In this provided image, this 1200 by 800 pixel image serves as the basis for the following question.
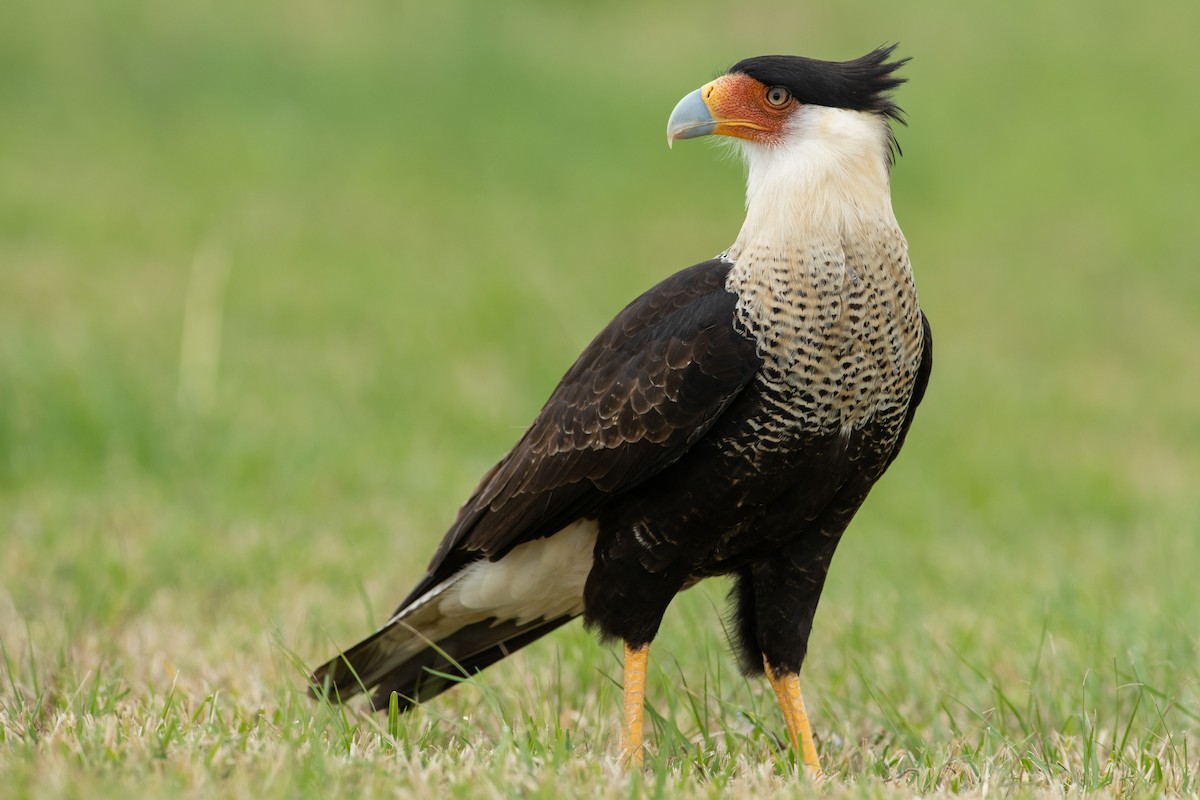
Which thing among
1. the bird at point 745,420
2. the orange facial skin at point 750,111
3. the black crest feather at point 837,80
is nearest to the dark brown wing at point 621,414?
the bird at point 745,420

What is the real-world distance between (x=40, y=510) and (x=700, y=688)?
3.13m

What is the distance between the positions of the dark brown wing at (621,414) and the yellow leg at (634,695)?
363mm

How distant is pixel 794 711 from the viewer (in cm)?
342

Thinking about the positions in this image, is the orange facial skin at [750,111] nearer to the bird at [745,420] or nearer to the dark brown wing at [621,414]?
the bird at [745,420]

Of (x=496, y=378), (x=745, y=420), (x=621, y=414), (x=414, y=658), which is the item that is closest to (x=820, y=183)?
(x=745, y=420)

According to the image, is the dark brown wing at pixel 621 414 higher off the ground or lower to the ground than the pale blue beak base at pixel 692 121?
lower

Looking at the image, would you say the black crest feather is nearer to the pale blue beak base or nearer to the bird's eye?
the bird's eye

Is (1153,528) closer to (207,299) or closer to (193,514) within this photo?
(193,514)

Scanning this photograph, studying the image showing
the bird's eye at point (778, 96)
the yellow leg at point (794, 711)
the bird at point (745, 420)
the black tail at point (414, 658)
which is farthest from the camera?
the black tail at point (414, 658)

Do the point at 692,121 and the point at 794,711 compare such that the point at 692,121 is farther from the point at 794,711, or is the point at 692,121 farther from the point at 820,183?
the point at 794,711

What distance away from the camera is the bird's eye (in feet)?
11.0

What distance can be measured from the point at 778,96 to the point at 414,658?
1728 millimetres

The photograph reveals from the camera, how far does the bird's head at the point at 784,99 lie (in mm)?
3316

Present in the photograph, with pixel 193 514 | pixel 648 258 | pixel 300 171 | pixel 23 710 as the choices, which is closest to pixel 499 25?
pixel 300 171
